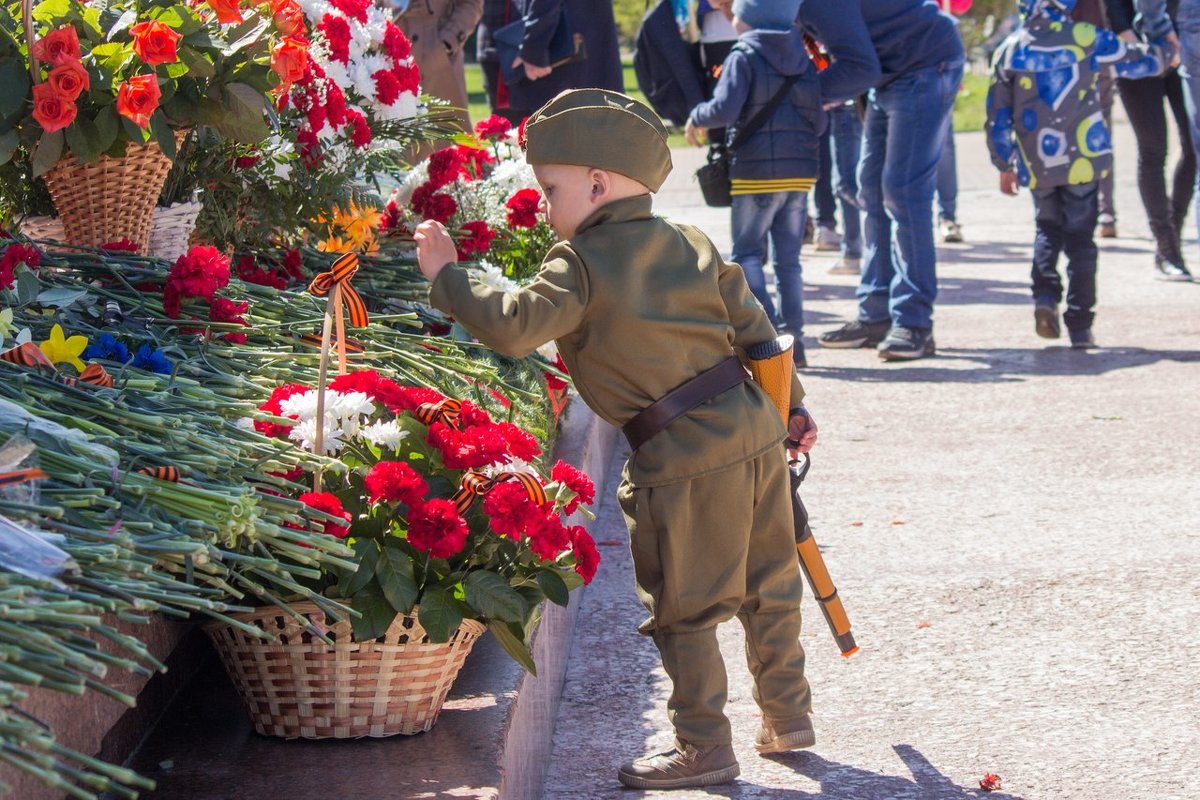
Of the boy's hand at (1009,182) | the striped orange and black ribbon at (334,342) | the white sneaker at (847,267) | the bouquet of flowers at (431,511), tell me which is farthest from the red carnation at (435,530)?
the white sneaker at (847,267)

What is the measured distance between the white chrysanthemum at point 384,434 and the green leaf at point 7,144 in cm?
108

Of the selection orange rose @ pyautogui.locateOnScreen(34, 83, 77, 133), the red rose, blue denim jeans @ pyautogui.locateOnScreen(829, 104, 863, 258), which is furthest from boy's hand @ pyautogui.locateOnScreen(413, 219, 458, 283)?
blue denim jeans @ pyautogui.locateOnScreen(829, 104, 863, 258)

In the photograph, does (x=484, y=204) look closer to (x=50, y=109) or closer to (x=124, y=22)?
(x=124, y=22)

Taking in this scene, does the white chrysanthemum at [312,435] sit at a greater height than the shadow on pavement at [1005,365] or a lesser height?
greater

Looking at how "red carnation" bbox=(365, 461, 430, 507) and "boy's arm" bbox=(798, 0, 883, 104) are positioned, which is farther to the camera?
"boy's arm" bbox=(798, 0, 883, 104)

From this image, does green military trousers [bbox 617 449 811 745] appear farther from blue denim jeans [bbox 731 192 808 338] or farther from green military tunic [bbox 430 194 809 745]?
blue denim jeans [bbox 731 192 808 338]

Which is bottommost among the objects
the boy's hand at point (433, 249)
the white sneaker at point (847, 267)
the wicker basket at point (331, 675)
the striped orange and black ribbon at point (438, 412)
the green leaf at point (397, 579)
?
the white sneaker at point (847, 267)

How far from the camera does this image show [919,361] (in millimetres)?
7477

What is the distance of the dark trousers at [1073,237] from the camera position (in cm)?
721

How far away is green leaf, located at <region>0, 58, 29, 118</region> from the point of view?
3.23 m

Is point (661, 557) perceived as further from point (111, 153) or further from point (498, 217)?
point (498, 217)

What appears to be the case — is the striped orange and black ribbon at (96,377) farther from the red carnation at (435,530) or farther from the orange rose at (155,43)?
the orange rose at (155,43)

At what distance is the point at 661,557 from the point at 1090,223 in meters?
4.79

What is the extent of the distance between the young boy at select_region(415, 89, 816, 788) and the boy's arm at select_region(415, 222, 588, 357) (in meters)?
0.01
